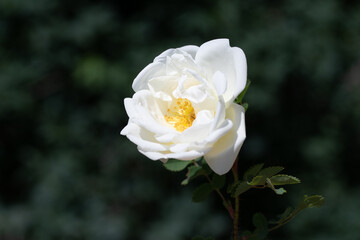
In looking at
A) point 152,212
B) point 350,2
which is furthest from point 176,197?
point 350,2

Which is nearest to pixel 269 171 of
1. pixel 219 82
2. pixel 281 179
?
pixel 281 179

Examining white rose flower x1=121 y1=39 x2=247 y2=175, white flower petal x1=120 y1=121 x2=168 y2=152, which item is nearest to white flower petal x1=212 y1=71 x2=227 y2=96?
white rose flower x1=121 y1=39 x2=247 y2=175

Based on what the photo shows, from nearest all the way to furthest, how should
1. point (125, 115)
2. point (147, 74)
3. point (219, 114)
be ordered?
point (219, 114) < point (147, 74) < point (125, 115)

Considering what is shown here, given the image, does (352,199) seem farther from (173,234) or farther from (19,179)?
(19,179)

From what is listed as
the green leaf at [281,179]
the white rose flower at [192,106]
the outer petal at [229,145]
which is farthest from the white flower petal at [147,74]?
the green leaf at [281,179]

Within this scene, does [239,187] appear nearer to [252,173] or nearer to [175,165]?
[252,173]
